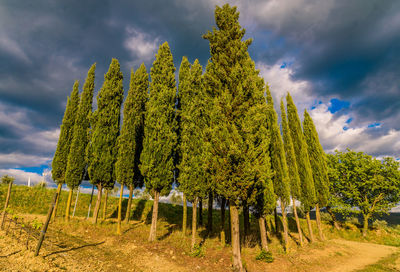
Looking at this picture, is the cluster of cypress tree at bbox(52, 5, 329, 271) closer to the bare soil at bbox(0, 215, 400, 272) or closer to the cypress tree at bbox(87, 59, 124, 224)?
the cypress tree at bbox(87, 59, 124, 224)

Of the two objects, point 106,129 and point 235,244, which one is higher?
point 106,129

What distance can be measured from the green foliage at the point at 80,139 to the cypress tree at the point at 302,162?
21.8 m

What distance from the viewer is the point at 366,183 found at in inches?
964

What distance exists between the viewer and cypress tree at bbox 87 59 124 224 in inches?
648

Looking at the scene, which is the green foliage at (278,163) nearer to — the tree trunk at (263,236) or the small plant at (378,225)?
the tree trunk at (263,236)

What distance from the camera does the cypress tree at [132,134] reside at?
15734 mm

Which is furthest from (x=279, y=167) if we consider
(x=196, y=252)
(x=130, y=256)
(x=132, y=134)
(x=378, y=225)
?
(x=378, y=225)

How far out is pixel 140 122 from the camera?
1786 cm

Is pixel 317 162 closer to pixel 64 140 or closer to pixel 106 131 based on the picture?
pixel 106 131

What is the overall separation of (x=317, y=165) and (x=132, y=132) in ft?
69.7

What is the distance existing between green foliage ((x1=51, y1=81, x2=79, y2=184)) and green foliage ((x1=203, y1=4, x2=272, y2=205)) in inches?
612

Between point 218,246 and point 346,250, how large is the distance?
12631 mm

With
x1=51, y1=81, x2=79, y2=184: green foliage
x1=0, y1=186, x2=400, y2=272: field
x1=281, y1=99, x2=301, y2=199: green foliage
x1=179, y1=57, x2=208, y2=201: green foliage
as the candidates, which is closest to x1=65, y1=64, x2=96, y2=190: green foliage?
x1=51, y1=81, x2=79, y2=184: green foliage

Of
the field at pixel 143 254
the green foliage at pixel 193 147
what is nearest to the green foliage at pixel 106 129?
the field at pixel 143 254
